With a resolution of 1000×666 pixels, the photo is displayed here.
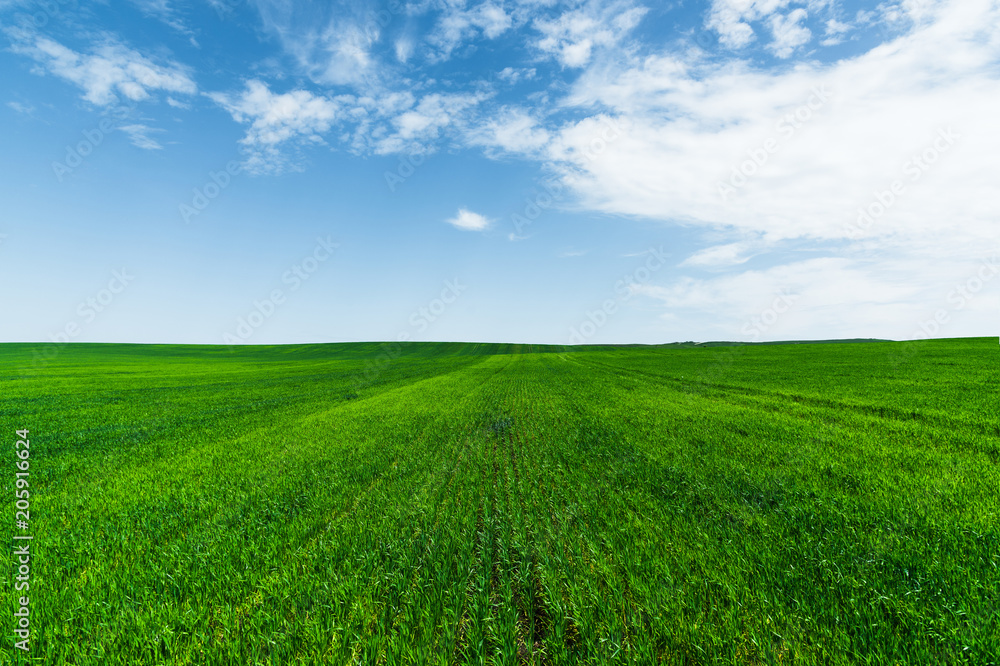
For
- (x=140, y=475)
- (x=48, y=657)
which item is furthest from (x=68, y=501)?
(x=48, y=657)

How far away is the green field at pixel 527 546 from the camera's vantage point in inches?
163

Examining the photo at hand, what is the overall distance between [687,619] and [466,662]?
92.3 inches

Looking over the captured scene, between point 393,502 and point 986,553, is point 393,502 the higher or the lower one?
the lower one

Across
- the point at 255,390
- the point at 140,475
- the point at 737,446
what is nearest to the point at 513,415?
the point at 737,446

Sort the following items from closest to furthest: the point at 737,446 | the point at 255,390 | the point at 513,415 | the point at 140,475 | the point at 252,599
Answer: the point at 252,599 < the point at 140,475 < the point at 737,446 < the point at 513,415 < the point at 255,390

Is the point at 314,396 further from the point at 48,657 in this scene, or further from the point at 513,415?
the point at 48,657

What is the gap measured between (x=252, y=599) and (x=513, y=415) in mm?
14051

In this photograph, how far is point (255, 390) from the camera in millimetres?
32375

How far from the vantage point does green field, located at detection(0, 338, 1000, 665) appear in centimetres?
414

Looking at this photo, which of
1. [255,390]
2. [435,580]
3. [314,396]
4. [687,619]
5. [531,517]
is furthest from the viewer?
[255,390]

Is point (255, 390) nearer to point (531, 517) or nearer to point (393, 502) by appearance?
point (393, 502)

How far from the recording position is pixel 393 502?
8.28 metres

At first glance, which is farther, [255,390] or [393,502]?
[255,390]

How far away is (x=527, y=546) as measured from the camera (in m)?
6.25
